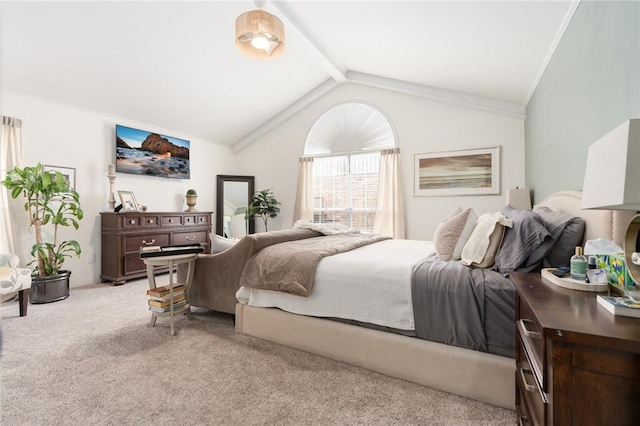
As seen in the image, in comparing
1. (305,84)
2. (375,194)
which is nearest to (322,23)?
(305,84)

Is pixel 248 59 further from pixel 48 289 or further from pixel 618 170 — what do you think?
pixel 618 170

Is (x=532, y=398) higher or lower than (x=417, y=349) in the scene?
higher

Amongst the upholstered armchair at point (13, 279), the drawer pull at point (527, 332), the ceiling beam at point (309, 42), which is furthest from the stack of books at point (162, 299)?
the ceiling beam at point (309, 42)

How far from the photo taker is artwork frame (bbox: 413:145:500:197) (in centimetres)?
430

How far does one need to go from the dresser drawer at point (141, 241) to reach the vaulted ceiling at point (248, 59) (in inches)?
72.8

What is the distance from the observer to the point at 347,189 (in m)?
5.43

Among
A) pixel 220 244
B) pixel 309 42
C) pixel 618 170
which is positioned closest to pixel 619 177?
pixel 618 170

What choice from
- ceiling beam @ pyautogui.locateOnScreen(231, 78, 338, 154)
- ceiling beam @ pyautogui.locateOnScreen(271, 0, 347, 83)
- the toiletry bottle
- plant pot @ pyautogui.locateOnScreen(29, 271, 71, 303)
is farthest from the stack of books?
ceiling beam @ pyautogui.locateOnScreen(231, 78, 338, 154)

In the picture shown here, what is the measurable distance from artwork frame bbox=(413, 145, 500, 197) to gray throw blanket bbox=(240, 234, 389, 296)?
A: 2.79 metres

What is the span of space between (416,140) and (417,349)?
12.6ft

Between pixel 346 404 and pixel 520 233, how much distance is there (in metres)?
1.29

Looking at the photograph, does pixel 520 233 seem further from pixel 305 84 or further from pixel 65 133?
pixel 65 133

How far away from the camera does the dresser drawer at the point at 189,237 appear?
459 cm

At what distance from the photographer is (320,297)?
1994 millimetres
